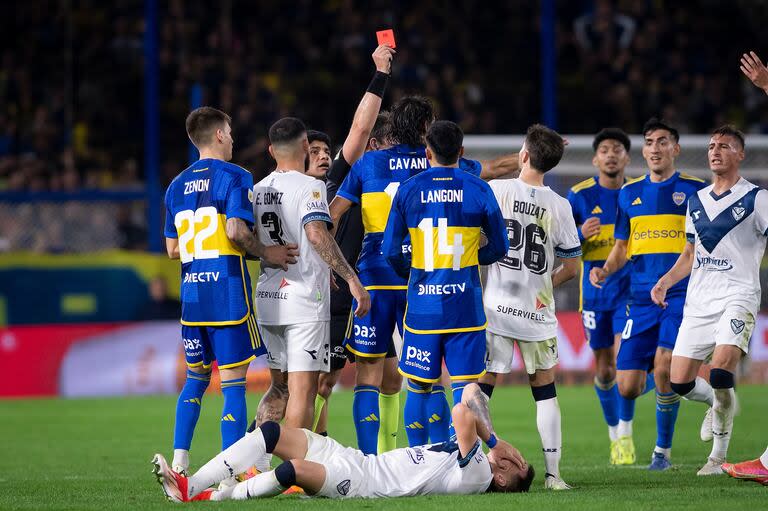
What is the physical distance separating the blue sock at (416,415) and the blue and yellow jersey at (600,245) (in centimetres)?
327

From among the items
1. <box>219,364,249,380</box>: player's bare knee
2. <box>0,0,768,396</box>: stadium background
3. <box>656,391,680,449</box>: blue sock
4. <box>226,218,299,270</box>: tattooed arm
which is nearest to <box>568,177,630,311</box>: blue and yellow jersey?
<box>656,391,680,449</box>: blue sock

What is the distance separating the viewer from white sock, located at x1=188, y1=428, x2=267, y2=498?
691 cm

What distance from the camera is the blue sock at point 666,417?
9377mm

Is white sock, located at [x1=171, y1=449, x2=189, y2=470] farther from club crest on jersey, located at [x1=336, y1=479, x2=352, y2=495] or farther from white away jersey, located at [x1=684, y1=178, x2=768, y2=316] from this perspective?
white away jersey, located at [x1=684, y1=178, x2=768, y2=316]

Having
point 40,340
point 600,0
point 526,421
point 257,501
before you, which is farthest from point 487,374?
point 600,0

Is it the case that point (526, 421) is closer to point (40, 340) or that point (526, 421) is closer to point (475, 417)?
point (475, 417)

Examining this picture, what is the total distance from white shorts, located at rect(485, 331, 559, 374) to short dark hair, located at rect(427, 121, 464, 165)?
4.61 ft

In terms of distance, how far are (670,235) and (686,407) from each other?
17.9 feet

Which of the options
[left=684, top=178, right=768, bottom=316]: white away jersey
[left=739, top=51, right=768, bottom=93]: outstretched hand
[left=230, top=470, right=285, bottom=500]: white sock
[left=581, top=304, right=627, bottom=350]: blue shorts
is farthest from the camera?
[left=581, top=304, right=627, bottom=350]: blue shorts

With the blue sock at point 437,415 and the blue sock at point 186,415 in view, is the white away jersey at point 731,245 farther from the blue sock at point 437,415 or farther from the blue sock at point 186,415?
the blue sock at point 186,415

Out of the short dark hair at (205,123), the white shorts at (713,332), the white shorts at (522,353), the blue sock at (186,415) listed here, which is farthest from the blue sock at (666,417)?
the short dark hair at (205,123)

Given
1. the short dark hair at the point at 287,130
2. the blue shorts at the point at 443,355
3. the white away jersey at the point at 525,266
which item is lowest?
the blue shorts at the point at 443,355

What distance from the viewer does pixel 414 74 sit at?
71.3ft

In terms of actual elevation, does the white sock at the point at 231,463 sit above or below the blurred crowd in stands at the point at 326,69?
below
